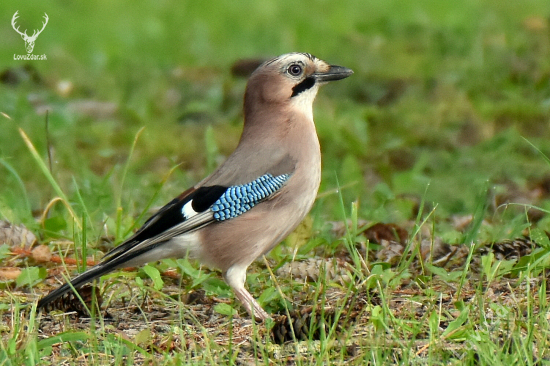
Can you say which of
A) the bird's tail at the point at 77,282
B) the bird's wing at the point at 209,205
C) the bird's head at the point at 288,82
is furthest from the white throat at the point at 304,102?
the bird's tail at the point at 77,282

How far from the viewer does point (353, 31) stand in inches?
421

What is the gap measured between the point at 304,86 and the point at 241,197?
73 centimetres

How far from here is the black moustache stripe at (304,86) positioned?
15.1 ft

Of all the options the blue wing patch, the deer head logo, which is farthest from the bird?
the deer head logo

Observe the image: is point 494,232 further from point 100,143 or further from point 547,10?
point 547,10

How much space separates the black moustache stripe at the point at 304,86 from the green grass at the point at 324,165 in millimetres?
681

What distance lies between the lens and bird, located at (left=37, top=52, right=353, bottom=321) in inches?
162

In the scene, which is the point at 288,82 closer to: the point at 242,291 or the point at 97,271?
the point at 242,291

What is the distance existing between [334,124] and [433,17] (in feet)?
14.2

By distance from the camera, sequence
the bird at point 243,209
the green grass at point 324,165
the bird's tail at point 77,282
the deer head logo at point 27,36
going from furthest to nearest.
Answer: the deer head logo at point 27,36 < the bird at point 243,209 < the bird's tail at point 77,282 < the green grass at point 324,165

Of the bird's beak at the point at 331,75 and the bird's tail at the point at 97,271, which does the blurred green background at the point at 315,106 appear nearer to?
the bird's beak at the point at 331,75

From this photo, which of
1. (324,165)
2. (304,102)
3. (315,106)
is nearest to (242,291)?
(304,102)

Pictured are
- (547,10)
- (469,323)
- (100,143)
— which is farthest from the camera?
(547,10)

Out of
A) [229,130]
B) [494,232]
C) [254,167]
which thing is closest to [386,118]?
[229,130]
